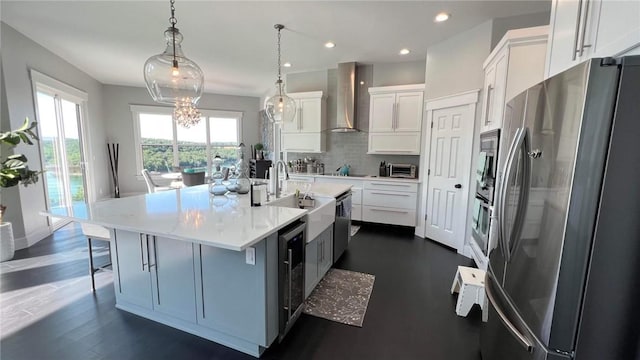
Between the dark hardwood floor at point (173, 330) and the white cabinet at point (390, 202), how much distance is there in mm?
1495

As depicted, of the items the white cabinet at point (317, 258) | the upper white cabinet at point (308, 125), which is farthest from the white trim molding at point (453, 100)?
the white cabinet at point (317, 258)

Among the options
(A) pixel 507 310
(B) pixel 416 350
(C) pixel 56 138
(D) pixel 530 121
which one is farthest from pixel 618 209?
(C) pixel 56 138

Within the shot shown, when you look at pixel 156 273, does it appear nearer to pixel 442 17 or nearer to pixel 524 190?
pixel 524 190

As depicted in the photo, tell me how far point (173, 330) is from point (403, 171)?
13.6 feet

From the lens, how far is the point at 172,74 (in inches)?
87.3

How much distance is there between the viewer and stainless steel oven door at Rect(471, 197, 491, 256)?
110 inches

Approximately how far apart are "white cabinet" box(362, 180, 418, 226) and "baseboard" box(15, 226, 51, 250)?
16.5 feet

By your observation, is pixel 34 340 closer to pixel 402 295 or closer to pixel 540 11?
pixel 402 295

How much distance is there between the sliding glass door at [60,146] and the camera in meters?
4.40

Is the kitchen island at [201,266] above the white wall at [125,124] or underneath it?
underneath

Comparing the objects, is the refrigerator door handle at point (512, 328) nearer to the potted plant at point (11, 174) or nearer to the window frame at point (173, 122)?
the potted plant at point (11, 174)

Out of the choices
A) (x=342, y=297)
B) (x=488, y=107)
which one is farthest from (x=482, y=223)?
(x=342, y=297)

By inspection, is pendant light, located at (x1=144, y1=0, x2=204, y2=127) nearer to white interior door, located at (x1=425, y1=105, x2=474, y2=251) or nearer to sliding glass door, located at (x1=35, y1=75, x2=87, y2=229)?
sliding glass door, located at (x1=35, y1=75, x2=87, y2=229)

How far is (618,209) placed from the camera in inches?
37.4
